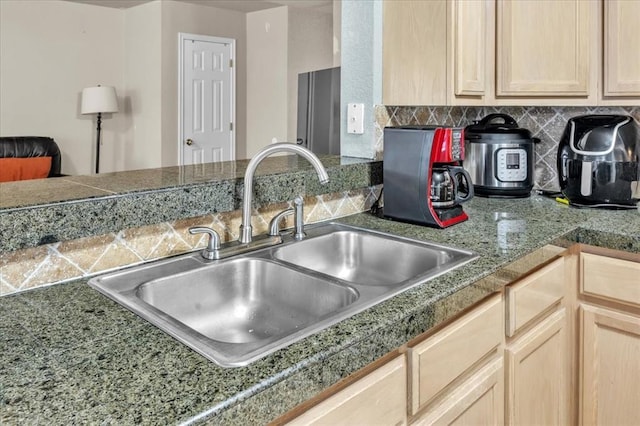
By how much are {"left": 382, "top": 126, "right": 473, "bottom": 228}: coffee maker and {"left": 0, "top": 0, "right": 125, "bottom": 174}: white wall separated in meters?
4.75

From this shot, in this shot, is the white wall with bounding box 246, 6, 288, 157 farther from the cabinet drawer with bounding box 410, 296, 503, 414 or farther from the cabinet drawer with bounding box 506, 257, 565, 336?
the cabinet drawer with bounding box 410, 296, 503, 414

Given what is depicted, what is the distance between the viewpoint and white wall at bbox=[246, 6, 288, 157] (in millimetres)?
5723

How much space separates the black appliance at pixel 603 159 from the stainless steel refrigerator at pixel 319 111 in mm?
1620

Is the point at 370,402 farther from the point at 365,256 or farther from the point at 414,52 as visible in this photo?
the point at 414,52

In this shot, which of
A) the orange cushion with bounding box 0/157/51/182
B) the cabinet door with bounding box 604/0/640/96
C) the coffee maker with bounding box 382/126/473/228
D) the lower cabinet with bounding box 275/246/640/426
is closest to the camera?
the lower cabinet with bounding box 275/246/640/426

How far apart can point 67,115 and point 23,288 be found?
500cm

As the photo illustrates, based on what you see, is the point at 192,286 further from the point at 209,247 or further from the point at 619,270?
the point at 619,270

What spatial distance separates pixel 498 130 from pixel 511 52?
305 mm

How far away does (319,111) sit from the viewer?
388 cm

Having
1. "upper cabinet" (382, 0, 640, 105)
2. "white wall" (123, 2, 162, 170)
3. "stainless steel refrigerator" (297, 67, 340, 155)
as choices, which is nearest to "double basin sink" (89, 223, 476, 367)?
"upper cabinet" (382, 0, 640, 105)

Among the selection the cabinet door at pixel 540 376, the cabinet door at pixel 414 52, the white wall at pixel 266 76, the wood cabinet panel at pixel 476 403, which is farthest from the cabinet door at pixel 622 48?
the white wall at pixel 266 76

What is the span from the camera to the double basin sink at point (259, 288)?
1.08 meters

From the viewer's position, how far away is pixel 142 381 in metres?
0.71

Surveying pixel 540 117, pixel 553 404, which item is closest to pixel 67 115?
pixel 540 117
